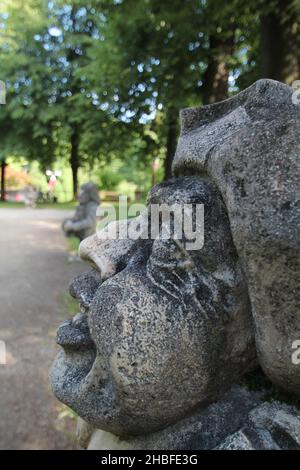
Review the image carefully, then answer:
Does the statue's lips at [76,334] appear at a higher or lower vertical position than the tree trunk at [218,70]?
lower

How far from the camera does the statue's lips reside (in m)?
1.75

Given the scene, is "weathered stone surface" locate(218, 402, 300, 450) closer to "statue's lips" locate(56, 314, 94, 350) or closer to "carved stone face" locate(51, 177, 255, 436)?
"carved stone face" locate(51, 177, 255, 436)

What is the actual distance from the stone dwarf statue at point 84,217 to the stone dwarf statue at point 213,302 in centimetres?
950

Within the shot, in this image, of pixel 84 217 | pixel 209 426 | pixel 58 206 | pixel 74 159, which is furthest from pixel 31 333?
pixel 74 159

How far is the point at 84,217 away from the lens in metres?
11.2

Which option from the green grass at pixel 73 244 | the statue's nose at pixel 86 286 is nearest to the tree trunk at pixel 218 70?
the green grass at pixel 73 244

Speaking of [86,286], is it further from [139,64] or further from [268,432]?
[139,64]

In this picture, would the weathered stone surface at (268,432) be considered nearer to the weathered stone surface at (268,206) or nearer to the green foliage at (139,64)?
the weathered stone surface at (268,206)

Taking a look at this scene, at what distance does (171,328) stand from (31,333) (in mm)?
5237

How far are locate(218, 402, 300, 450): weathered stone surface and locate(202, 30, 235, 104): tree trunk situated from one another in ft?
28.3

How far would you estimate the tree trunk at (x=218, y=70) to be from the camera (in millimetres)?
9500

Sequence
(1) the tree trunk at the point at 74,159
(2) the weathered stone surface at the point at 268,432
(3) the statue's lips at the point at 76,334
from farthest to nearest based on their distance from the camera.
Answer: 1. (1) the tree trunk at the point at 74,159
2. (3) the statue's lips at the point at 76,334
3. (2) the weathered stone surface at the point at 268,432

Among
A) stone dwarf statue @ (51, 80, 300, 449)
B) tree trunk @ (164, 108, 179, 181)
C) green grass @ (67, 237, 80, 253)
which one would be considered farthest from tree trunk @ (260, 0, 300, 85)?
green grass @ (67, 237, 80, 253)
